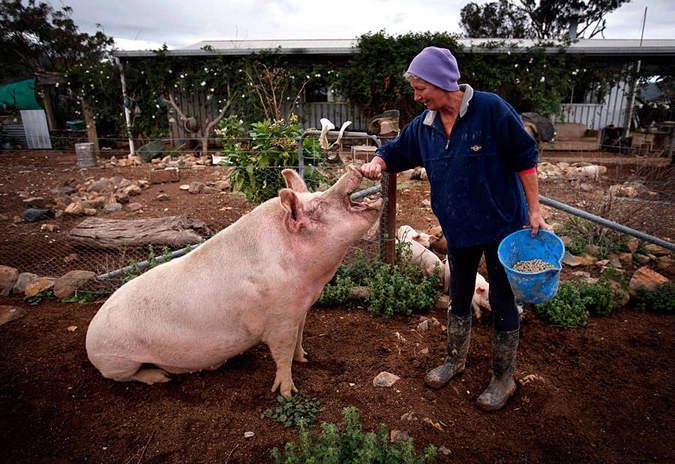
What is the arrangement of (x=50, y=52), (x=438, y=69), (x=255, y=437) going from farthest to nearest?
1. (x=50, y=52)
2. (x=255, y=437)
3. (x=438, y=69)

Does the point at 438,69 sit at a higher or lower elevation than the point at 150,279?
higher

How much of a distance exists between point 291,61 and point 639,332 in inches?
566

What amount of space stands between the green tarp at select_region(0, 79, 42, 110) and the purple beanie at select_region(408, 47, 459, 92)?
2133cm

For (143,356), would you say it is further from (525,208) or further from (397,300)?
(525,208)

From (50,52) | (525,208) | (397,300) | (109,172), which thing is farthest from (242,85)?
(50,52)

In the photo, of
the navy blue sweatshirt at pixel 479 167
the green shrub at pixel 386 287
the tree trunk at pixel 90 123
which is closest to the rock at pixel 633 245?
the green shrub at pixel 386 287

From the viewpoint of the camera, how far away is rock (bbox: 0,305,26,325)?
4.17m

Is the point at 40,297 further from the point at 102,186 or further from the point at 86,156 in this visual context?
the point at 86,156

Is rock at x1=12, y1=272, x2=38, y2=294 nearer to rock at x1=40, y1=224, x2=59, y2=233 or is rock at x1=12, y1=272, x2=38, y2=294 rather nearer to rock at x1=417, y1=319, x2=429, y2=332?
rock at x1=40, y1=224, x2=59, y2=233

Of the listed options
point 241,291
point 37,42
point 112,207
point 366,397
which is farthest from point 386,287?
point 37,42

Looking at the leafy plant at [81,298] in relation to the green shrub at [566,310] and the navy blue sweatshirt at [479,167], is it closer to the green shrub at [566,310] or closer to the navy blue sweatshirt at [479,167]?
the navy blue sweatshirt at [479,167]

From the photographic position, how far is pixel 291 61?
51.4 ft

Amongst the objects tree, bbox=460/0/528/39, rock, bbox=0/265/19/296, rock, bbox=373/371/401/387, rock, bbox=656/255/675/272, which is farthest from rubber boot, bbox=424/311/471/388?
tree, bbox=460/0/528/39

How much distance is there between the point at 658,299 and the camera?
4.36 metres
